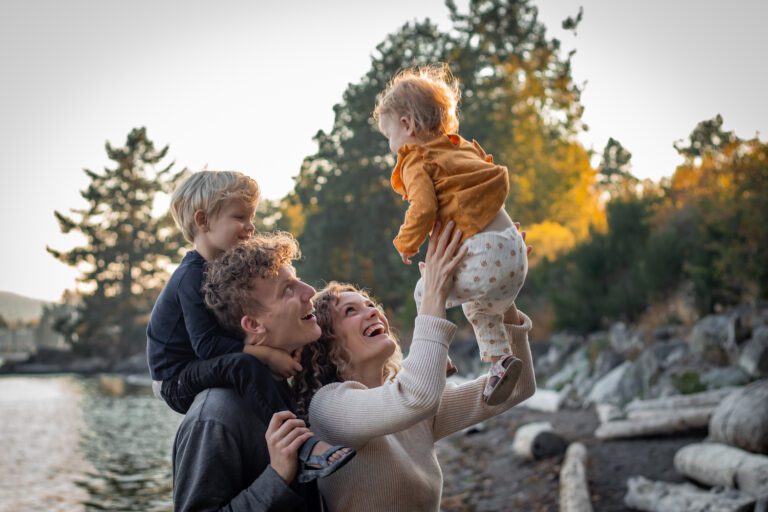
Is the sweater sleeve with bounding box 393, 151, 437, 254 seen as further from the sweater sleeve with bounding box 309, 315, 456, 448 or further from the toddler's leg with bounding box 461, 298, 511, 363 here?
the sweater sleeve with bounding box 309, 315, 456, 448

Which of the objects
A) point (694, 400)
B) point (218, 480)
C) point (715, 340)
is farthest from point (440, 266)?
point (715, 340)

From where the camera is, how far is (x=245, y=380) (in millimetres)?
2346

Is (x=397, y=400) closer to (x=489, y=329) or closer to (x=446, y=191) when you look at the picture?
(x=489, y=329)

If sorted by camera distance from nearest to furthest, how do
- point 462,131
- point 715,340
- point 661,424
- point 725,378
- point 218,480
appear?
point 218,480, point 661,424, point 725,378, point 715,340, point 462,131

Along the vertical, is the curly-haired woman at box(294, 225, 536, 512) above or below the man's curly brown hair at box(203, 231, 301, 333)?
below

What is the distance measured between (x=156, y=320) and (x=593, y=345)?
13.5m

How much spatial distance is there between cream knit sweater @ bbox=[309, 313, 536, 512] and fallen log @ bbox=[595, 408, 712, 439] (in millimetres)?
6421

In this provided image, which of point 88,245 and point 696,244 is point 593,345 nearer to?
point 696,244

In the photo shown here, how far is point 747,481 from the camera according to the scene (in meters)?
6.56

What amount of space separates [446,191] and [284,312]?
0.76 metres

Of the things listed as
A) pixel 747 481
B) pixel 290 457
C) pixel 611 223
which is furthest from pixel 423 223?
pixel 611 223

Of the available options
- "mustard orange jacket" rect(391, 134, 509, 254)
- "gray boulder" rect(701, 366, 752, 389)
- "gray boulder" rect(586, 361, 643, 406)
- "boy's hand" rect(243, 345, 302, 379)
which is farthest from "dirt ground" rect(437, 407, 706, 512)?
"boy's hand" rect(243, 345, 302, 379)

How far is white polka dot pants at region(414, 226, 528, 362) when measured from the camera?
2740mm

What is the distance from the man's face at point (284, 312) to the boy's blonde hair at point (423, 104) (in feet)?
2.74
